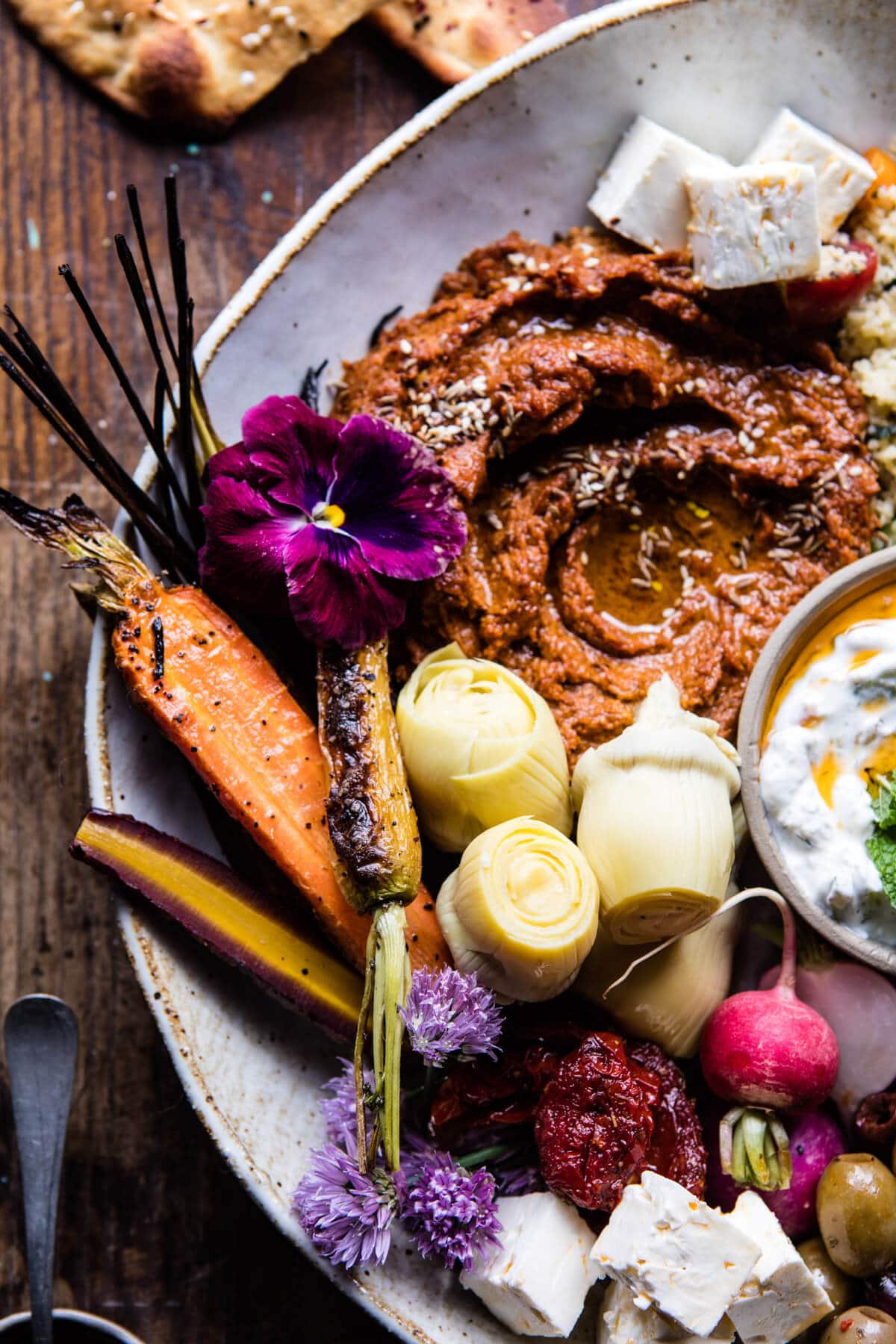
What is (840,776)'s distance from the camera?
5.90 feet

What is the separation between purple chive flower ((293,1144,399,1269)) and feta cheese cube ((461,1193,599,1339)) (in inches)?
6.9

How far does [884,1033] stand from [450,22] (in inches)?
79.2

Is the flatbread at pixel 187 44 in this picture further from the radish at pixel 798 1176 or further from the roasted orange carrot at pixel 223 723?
the radish at pixel 798 1176

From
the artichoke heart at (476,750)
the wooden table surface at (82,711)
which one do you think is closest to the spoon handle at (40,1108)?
the wooden table surface at (82,711)

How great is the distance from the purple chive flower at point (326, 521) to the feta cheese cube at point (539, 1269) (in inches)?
36.5

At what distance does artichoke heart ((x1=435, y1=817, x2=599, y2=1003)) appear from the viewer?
164 cm

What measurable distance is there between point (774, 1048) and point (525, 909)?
1.51ft

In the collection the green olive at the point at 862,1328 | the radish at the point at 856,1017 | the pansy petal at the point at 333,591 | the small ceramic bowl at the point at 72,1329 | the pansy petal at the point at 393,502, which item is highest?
the pansy petal at the point at 393,502

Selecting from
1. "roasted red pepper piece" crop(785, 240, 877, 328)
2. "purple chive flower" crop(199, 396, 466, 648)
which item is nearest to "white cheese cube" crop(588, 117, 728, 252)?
"roasted red pepper piece" crop(785, 240, 877, 328)

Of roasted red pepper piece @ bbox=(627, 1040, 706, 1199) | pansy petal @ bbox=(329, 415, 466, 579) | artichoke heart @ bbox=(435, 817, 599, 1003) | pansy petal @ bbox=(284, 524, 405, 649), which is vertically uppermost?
pansy petal @ bbox=(329, 415, 466, 579)

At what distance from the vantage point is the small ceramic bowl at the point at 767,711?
179 centimetres

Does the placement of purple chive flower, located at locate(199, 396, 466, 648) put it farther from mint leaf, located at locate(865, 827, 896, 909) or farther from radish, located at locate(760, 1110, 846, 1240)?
radish, located at locate(760, 1110, 846, 1240)

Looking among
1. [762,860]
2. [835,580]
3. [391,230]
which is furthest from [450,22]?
[762,860]

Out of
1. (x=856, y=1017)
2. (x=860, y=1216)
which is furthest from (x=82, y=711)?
(x=860, y=1216)
